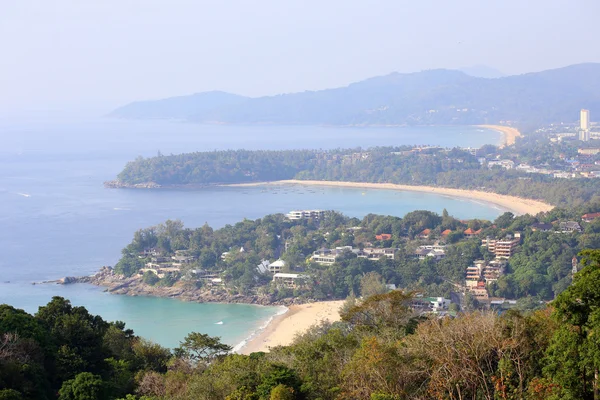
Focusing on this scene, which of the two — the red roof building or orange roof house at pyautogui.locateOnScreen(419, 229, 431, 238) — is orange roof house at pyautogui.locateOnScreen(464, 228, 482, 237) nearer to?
orange roof house at pyautogui.locateOnScreen(419, 229, 431, 238)

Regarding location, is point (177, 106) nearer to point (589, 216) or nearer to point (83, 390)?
point (589, 216)

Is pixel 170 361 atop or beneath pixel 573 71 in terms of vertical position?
beneath

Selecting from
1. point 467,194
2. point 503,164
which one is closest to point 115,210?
point 467,194

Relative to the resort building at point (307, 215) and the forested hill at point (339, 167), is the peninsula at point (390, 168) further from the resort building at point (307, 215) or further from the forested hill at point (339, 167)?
the resort building at point (307, 215)

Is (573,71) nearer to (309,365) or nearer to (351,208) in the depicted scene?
(351,208)

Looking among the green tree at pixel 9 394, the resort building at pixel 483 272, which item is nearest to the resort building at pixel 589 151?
the resort building at pixel 483 272

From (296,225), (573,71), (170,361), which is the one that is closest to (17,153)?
(296,225)

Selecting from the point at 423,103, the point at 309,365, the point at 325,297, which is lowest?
the point at 325,297
